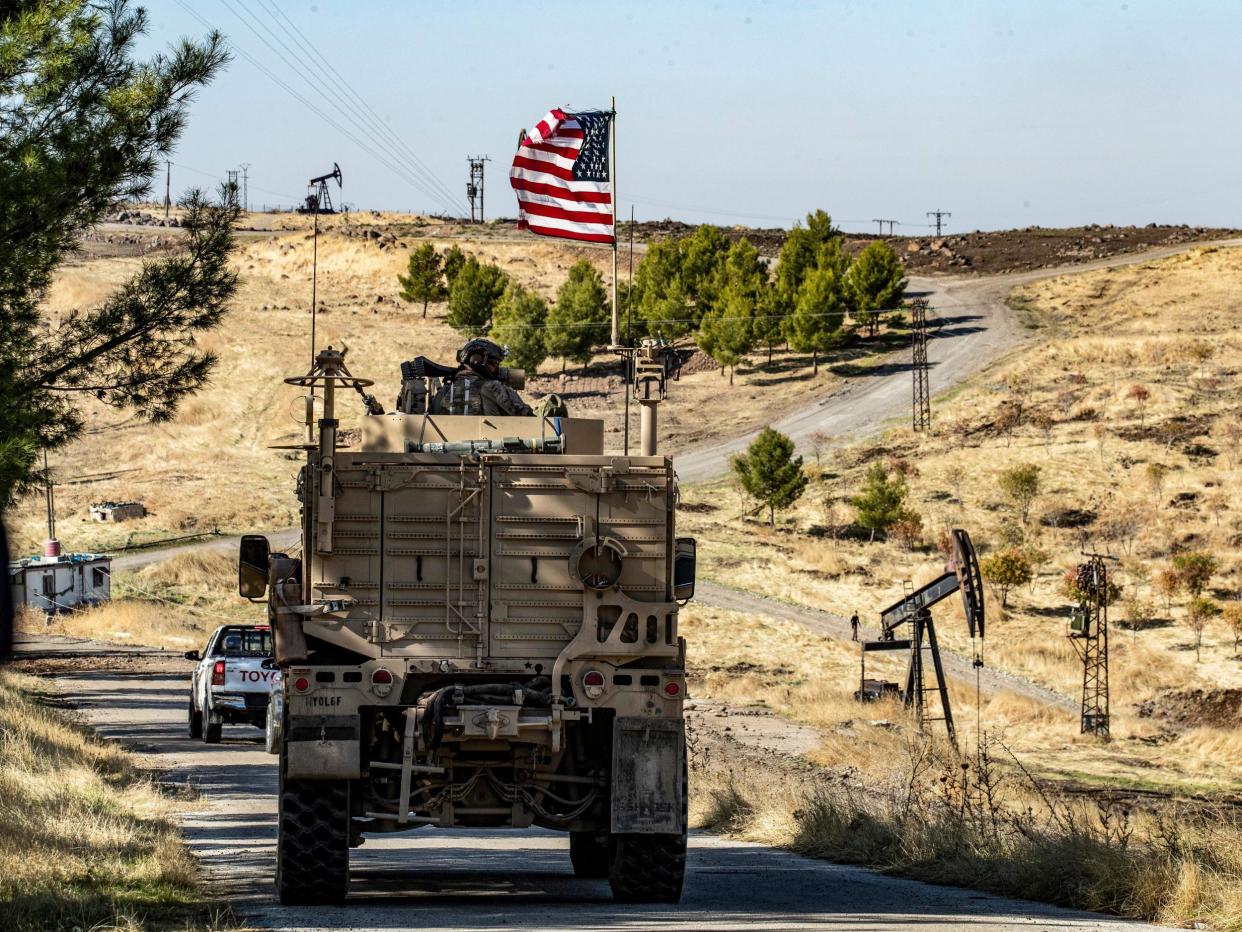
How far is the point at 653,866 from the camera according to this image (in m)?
11.7

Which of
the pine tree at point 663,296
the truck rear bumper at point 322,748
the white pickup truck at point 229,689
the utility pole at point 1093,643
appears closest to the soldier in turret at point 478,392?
the truck rear bumper at point 322,748

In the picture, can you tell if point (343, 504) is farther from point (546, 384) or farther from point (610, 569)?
point (546, 384)

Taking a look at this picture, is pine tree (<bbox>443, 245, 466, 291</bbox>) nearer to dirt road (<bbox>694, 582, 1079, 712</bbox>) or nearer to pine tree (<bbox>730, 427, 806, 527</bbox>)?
pine tree (<bbox>730, 427, 806, 527</bbox>)

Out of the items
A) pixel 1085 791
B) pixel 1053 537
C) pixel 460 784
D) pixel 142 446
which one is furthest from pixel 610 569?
pixel 142 446

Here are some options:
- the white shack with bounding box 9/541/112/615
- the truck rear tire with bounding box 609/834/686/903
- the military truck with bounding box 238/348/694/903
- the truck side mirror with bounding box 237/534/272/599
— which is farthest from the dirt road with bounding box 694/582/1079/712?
the truck side mirror with bounding box 237/534/272/599

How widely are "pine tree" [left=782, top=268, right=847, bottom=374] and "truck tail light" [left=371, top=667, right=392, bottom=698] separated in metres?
78.6

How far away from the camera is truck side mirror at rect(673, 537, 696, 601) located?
12.1 meters

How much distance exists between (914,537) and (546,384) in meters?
31.5

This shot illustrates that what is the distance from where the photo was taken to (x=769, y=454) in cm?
6309

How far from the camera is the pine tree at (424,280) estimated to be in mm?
103125

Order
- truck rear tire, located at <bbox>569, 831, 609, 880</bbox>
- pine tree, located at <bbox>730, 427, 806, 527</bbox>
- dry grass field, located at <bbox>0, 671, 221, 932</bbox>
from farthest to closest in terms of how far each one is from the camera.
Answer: pine tree, located at <bbox>730, 427, 806, 527</bbox> → truck rear tire, located at <bbox>569, 831, 609, 880</bbox> → dry grass field, located at <bbox>0, 671, 221, 932</bbox>

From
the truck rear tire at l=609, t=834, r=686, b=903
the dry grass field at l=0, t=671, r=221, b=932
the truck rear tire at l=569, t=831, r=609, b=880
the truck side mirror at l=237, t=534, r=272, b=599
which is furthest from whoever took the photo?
the truck rear tire at l=569, t=831, r=609, b=880

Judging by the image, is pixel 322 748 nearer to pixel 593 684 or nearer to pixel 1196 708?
pixel 593 684

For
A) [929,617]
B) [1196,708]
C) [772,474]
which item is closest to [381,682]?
[929,617]
